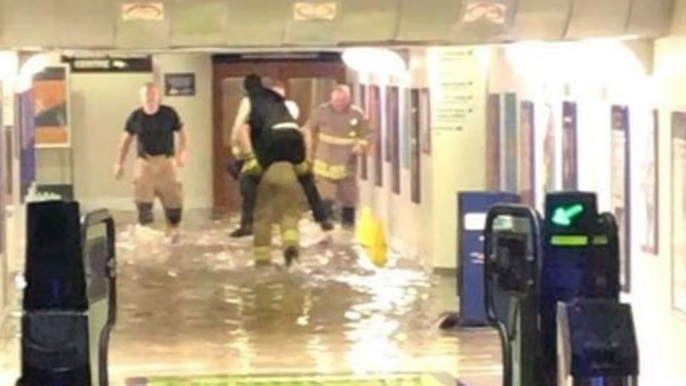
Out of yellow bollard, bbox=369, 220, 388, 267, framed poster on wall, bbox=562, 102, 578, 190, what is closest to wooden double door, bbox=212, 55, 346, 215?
yellow bollard, bbox=369, 220, 388, 267

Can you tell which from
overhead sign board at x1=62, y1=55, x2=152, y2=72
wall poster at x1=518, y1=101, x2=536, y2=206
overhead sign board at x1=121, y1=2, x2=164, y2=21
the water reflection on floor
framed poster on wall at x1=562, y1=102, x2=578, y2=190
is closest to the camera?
overhead sign board at x1=121, y1=2, x2=164, y2=21

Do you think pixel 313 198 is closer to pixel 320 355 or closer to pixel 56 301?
pixel 320 355

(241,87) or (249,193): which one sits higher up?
(241,87)

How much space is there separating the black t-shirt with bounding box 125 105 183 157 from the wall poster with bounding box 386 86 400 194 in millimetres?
2320

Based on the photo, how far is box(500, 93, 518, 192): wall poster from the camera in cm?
1421

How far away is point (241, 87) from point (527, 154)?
40.7ft

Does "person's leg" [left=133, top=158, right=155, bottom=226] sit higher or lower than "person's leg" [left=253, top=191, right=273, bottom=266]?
higher

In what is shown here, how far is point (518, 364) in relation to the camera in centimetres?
829

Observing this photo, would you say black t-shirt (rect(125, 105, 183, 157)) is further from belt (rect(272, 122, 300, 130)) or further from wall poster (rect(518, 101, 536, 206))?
wall poster (rect(518, 101, 536, 206))

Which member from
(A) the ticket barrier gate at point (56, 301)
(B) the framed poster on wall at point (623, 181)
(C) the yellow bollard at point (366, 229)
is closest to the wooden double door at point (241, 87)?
(C) the yellow bollard at point (366, 229)

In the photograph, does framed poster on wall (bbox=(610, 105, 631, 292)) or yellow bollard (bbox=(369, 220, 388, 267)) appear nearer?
framed poster on wall (bbox=(610, 105, 631, 292))

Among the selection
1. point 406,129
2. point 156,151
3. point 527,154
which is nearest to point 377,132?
point 406,129

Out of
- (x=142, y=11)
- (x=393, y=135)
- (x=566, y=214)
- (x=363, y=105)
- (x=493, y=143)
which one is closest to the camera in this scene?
(x=566, y=214)

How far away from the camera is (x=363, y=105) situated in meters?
22.0
